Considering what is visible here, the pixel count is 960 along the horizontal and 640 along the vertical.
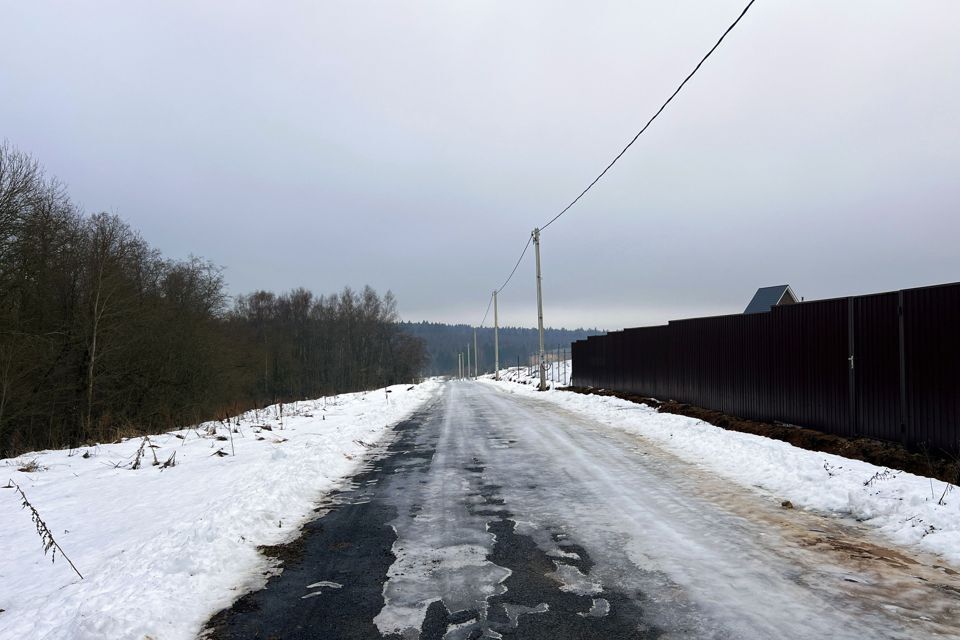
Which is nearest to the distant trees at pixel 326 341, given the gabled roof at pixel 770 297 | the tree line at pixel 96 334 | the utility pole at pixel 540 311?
the tree line at pixel 96 334

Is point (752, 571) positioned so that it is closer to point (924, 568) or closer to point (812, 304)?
point (924, 568)

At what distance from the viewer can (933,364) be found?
8195 millimetres

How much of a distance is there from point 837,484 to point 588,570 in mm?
4659

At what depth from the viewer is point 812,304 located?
36.8 ft

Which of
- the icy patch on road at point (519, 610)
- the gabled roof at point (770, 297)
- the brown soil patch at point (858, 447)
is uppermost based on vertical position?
the gabled roof at point (770, 297)

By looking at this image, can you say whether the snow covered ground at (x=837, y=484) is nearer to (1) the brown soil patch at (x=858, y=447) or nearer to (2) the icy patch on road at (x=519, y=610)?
(1) the brown soil patch at (x=858, y=447)

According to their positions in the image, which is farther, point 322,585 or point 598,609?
point 322,585

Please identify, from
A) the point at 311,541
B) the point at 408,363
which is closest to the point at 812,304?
Result: the point at 311,541

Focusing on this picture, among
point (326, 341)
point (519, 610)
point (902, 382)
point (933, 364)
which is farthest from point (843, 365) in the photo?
point (326, 341)

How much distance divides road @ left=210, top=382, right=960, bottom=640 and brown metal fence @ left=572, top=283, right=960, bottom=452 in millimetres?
3496

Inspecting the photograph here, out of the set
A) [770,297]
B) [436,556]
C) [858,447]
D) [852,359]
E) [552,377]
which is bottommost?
[552,377]

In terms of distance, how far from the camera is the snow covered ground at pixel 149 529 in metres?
3.80

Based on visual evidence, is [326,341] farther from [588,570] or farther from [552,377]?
[588,570]

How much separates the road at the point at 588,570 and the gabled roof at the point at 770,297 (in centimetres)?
3261
